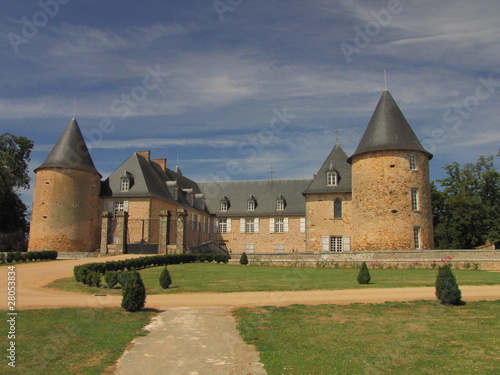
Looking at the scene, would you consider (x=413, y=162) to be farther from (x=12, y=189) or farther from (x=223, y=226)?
(x=12, y=189)

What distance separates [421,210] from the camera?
86.5 ft

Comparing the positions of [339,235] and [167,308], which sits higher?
[339,235]

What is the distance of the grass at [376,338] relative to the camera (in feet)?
21.4

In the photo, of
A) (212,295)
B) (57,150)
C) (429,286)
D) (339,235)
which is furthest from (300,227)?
(212,295)

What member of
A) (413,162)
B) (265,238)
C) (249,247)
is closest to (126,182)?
(249,247)

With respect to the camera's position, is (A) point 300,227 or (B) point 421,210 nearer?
(B) point 421,210

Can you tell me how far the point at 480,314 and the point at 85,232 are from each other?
87.1 feet

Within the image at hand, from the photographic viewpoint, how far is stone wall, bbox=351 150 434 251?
25.9m

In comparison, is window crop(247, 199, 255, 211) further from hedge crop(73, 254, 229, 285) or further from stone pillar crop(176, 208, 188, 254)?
stone pillar crop(176, 208, 188, 254)

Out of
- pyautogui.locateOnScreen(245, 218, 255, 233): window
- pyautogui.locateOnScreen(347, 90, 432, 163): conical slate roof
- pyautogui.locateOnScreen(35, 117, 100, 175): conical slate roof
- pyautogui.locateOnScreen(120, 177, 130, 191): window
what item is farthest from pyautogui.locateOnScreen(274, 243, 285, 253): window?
pyautogui.locateOnScreen(35, 117, 100, 175): conical slate roof

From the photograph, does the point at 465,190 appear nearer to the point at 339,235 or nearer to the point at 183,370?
the point at 339,235

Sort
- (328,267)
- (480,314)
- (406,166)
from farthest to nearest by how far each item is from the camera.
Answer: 1. (406,166)
2. (328,267)
3. (480,314)

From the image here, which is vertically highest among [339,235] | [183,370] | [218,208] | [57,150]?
[57,150]

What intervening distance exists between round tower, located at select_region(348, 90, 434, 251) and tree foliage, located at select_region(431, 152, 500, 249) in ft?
45.2
